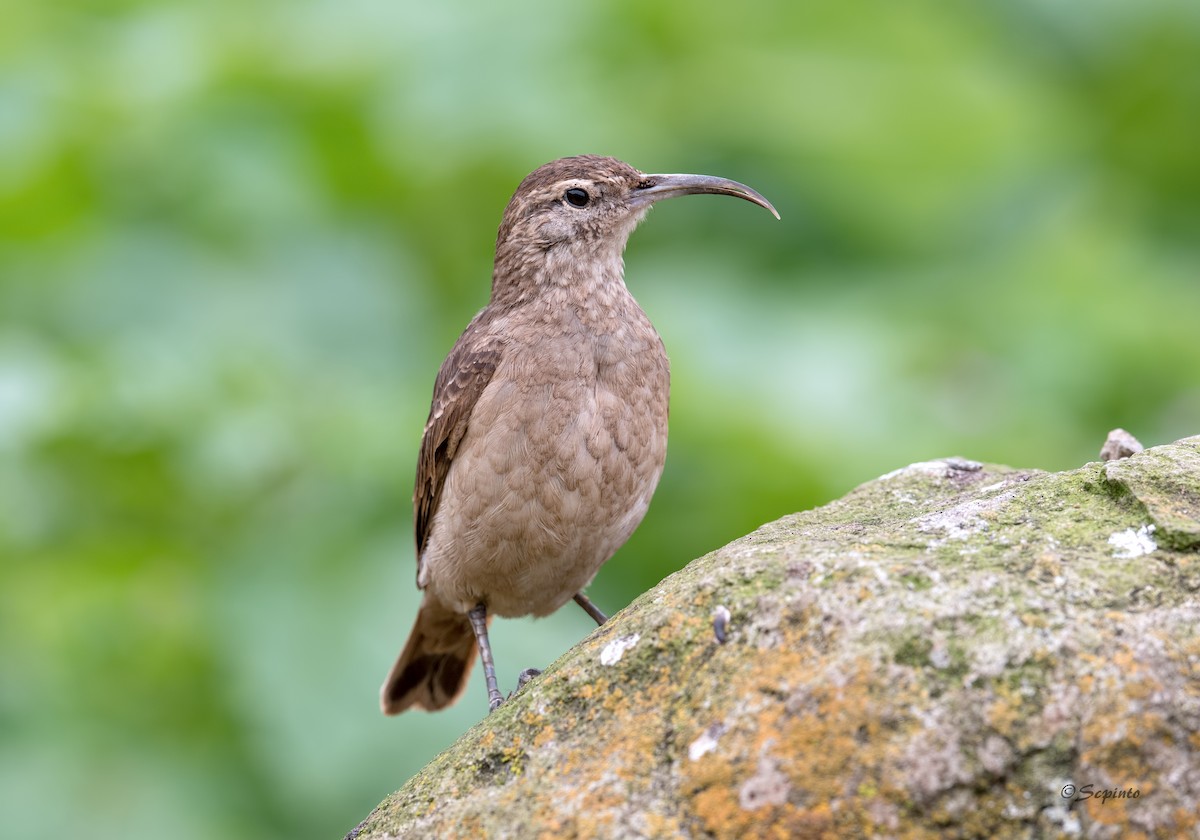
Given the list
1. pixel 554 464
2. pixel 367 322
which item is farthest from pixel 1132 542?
pixel 367 322

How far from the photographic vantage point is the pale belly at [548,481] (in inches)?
178

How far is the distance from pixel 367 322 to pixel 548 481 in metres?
3.44

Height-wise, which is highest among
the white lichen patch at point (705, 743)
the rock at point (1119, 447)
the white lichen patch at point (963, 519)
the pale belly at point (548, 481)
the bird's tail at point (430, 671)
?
the bird's tail at point (430, 671)

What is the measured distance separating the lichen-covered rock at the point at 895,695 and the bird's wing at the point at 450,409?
1.53 meters

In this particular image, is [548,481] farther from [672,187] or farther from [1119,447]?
[1119,447]

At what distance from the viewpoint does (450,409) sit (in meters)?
4.86

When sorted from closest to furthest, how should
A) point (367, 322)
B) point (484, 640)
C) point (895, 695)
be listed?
point (895, 695) < point (484, 640) < point (367, 322)

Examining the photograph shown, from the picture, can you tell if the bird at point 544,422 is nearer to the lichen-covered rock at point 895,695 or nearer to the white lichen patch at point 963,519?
the lichen-covered rock at point 895,695

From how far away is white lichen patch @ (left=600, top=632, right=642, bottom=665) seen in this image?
3191 mm

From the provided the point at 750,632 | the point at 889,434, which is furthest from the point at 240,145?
the point at 750,632

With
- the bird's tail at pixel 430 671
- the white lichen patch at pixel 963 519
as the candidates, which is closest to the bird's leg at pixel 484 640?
the bird's tail at pixel 430 671

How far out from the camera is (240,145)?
8289 mm

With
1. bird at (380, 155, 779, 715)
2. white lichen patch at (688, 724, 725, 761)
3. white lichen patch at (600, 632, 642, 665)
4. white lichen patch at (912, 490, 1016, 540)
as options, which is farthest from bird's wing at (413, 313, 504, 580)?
white lichen patch at (688, 724, 725, 761)

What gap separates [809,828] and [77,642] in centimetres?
426
